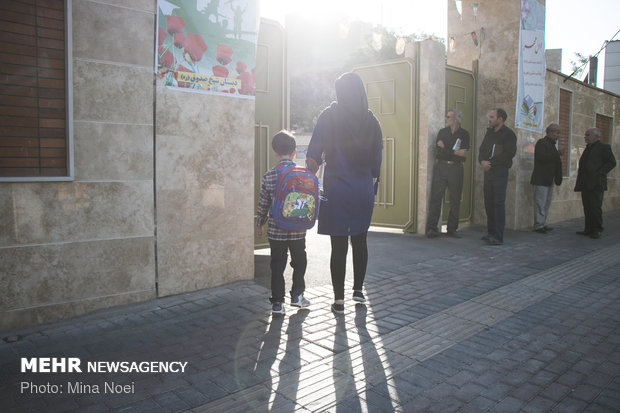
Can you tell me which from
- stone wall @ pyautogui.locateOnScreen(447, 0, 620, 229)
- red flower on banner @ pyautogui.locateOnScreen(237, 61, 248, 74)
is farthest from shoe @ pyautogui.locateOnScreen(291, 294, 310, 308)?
stone wall @ pyautogui.locateOnScreen(447, 0, 620, 229)

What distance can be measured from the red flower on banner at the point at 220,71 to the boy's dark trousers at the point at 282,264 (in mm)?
1859

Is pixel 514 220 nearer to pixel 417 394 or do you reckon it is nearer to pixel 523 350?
pixel 523 350

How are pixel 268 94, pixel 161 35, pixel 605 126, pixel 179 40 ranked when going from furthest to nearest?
pixel 605 126, pixel 268 94, pixel 179 40, pixel 161 35

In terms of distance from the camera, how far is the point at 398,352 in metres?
3.48

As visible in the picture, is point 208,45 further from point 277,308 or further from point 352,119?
point 277,308

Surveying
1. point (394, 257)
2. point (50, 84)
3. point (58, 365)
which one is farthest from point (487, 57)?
point (58, 365)

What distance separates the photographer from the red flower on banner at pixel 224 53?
5.02 metres

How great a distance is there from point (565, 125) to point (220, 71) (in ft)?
31.8

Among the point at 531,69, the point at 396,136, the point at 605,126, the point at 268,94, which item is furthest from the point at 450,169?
the point at 605,126

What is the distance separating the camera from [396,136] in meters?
8.95

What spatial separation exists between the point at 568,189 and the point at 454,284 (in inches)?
311

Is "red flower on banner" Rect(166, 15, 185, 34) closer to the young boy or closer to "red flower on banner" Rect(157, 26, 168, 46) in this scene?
"red flower on banner" Rect(157, 26, 168, 46)

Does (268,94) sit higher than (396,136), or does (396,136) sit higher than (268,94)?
(268,94)

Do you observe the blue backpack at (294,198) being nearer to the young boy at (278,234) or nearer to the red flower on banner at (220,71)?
the young boy at (278,234)
